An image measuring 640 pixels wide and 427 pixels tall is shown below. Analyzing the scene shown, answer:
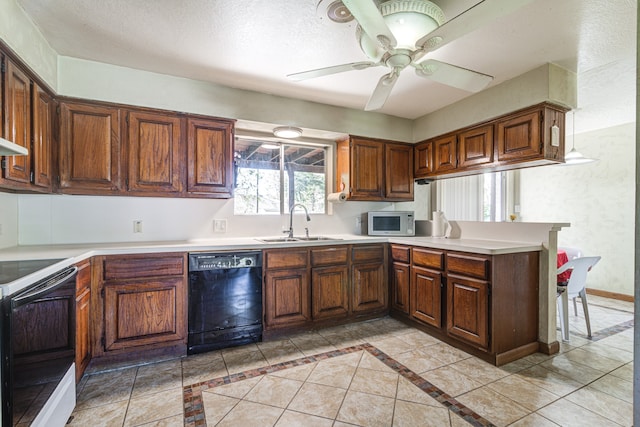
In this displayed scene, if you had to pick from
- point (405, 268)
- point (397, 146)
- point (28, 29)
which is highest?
point (28, 29)

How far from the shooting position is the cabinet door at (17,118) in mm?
1790

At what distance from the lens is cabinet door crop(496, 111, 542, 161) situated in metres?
2.61

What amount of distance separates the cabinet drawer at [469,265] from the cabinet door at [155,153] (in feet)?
8.25

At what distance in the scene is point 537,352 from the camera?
2.60m

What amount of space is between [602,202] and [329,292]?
4314 mm

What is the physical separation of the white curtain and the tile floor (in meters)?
2.02

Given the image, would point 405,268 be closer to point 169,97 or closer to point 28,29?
point 169,97

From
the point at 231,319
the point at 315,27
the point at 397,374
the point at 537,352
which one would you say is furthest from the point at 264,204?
the point at 537,352

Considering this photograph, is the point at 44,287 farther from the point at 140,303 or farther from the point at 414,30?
the point at 414,30

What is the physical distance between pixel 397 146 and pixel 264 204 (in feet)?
6.00

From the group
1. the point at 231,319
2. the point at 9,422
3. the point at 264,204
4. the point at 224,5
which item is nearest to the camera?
the point at 9,422

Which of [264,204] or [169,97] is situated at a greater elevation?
[169,97]

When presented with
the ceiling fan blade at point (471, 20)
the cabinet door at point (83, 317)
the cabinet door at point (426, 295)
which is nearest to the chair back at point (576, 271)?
the cabinet door at point (426, 295)

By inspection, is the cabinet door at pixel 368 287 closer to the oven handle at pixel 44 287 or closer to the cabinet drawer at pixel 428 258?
the cabinet drawer at pixel 428 258
